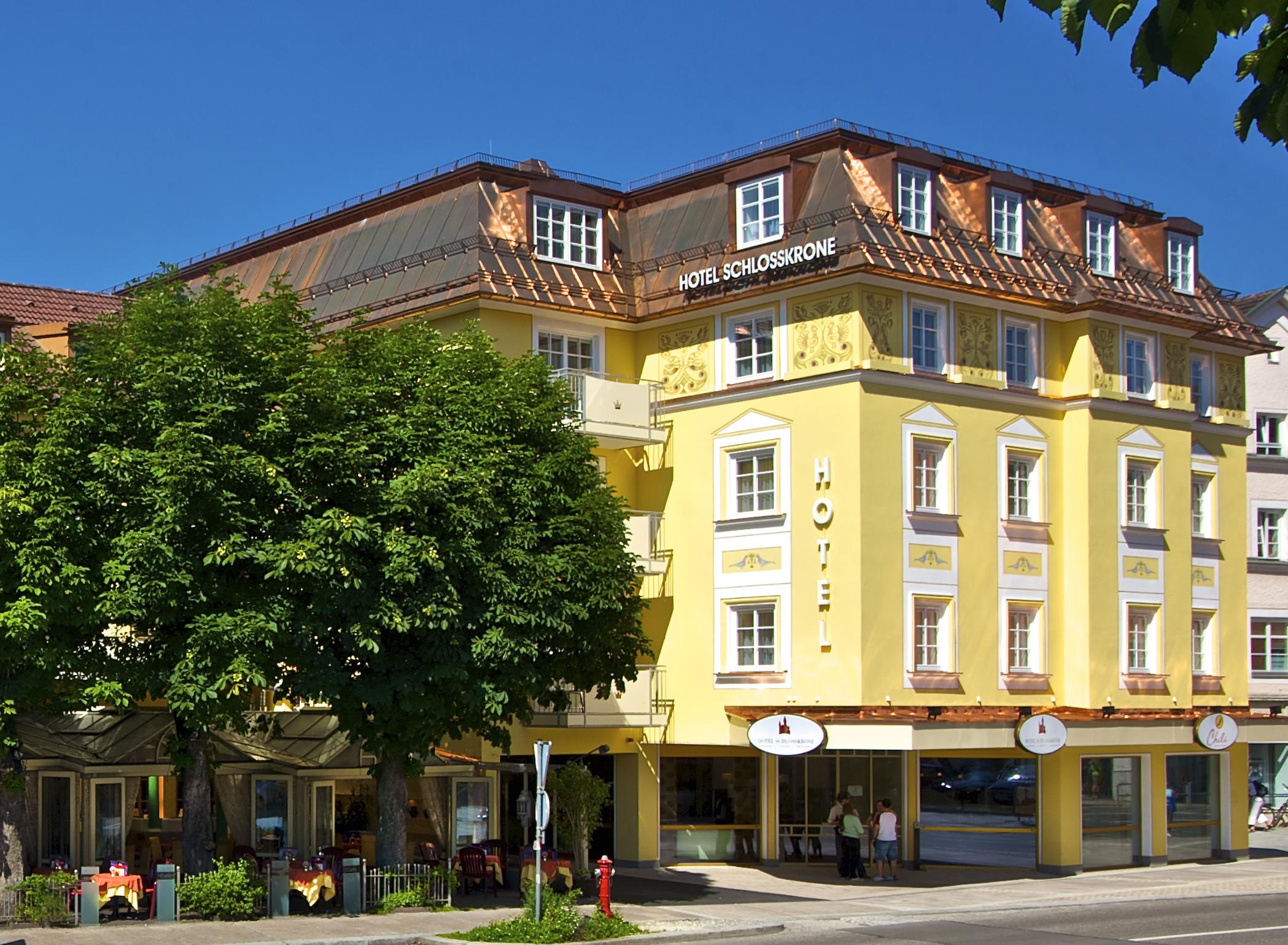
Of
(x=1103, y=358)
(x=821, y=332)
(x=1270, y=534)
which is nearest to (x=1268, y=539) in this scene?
(x=1270, y=534)

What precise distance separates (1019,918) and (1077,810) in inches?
361

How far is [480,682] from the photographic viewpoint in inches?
1143

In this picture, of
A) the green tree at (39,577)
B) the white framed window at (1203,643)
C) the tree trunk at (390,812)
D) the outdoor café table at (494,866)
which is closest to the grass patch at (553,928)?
the tree trunk at (390,812)

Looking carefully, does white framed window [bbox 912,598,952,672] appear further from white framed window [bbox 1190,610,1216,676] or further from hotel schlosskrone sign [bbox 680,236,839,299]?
white framed window [bbox 1190,610,1216,676]

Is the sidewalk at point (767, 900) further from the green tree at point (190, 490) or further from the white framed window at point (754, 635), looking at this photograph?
the white framed window at point (754, 635)

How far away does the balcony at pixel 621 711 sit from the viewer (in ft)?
120

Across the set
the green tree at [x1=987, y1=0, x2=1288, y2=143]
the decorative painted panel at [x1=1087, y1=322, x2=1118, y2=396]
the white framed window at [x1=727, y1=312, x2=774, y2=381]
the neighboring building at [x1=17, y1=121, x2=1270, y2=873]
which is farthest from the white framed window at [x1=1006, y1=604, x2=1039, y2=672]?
the green tree at [x1=987, y1=0, x2=1288, y2=143]

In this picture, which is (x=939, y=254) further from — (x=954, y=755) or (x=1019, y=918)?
(x=1019, y=918)

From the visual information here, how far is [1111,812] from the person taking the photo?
1574 inches

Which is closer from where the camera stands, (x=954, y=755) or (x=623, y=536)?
(x=623, y=536)

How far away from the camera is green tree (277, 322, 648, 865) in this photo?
A: 93.2 ft

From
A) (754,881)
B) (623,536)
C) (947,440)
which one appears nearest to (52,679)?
(623,536)

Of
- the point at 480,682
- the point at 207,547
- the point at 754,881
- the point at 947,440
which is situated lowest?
the point at 754,881

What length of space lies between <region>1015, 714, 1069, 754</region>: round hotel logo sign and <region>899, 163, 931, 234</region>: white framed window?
10.5 meters
